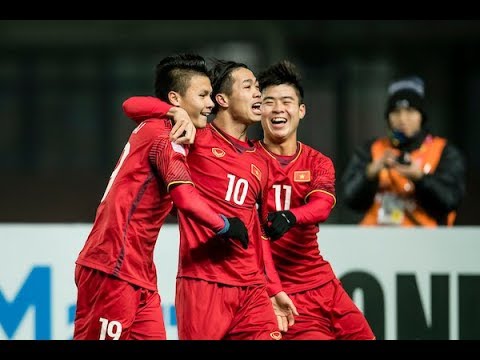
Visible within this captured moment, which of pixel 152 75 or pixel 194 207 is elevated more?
pixel 152 75

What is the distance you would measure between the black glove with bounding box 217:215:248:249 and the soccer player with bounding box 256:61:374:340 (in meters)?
0.56

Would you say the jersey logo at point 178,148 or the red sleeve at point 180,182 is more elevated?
the jersey logo at point 178,148

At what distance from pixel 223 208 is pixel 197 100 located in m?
0.49

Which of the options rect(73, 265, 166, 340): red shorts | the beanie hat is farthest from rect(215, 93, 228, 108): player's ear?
the beanie hat

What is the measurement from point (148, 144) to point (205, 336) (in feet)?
2.77

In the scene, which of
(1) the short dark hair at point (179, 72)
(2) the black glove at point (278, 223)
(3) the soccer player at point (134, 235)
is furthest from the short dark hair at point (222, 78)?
(2) the black glove at point (278, 223)

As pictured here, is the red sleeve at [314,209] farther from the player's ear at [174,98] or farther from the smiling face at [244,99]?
the player's ear at [174,98]

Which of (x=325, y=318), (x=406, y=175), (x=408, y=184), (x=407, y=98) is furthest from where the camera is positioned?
(x=407, y=98)

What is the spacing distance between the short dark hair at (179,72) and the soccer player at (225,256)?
0.14 m

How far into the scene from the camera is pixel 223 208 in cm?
453

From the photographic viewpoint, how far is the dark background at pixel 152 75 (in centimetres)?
855

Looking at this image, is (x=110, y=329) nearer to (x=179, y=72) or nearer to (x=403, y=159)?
(x=179, y=72)

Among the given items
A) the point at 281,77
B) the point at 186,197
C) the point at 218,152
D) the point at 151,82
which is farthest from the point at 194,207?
the point at 151,82

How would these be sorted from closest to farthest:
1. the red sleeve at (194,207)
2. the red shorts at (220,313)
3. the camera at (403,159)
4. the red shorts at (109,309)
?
1. the red sleeve at (194,207)
2. the red shorts at (109,309)
3. the red shorts at (220,313)
4. the camera at (403,159)
